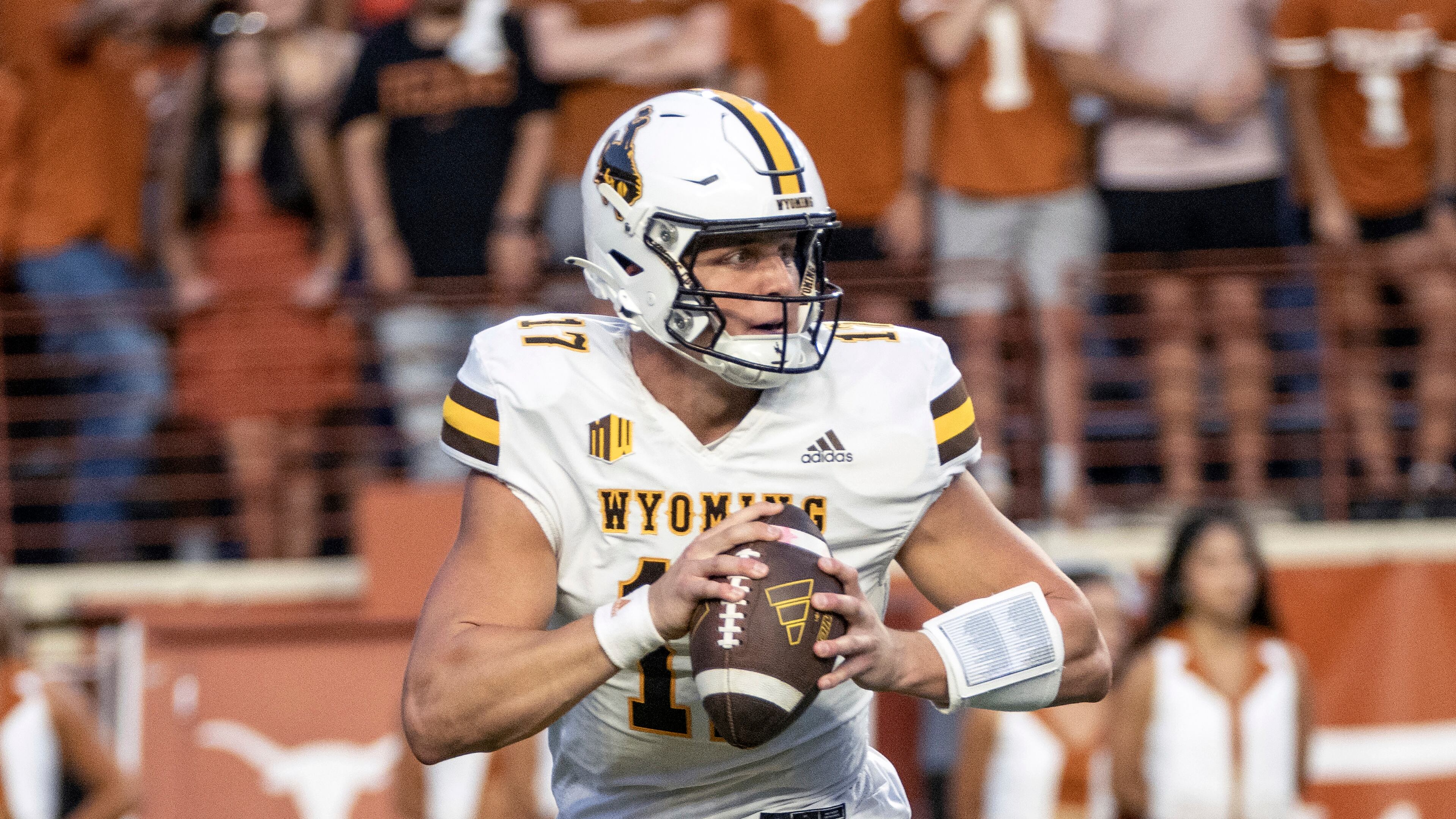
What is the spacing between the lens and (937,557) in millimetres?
3121

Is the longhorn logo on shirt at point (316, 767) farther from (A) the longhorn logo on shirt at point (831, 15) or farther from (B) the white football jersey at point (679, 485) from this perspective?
(B) the white football jersey at point (679, 485)

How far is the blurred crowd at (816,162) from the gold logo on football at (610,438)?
3.45m

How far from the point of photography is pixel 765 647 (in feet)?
8.36

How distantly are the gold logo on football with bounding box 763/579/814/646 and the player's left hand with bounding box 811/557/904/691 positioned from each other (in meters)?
0.02

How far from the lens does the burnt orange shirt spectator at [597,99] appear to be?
6.54 m

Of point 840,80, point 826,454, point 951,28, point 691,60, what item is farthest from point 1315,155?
point 826,454

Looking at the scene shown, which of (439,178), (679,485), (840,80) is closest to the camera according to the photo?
(679,485)

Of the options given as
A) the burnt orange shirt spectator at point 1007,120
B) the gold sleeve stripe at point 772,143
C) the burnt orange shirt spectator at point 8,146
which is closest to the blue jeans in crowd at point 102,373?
the burnt orange shirt spectator at point 8,146

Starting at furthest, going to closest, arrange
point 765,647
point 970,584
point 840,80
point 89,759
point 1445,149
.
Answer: point 1445,149, point 840,80, point 89,759, point 970,584, point 765,647

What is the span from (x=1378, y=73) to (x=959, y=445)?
14.0ft

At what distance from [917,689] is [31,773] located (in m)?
4.16

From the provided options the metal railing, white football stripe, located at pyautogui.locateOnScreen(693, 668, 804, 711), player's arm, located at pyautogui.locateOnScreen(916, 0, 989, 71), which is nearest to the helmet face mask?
white football stripe, located at pyautogui.locateOnScreen(693, 668, 804, 711)

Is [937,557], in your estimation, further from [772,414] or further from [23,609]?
[23,609]

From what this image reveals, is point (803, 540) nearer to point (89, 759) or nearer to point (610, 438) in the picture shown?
point (610, 438)
